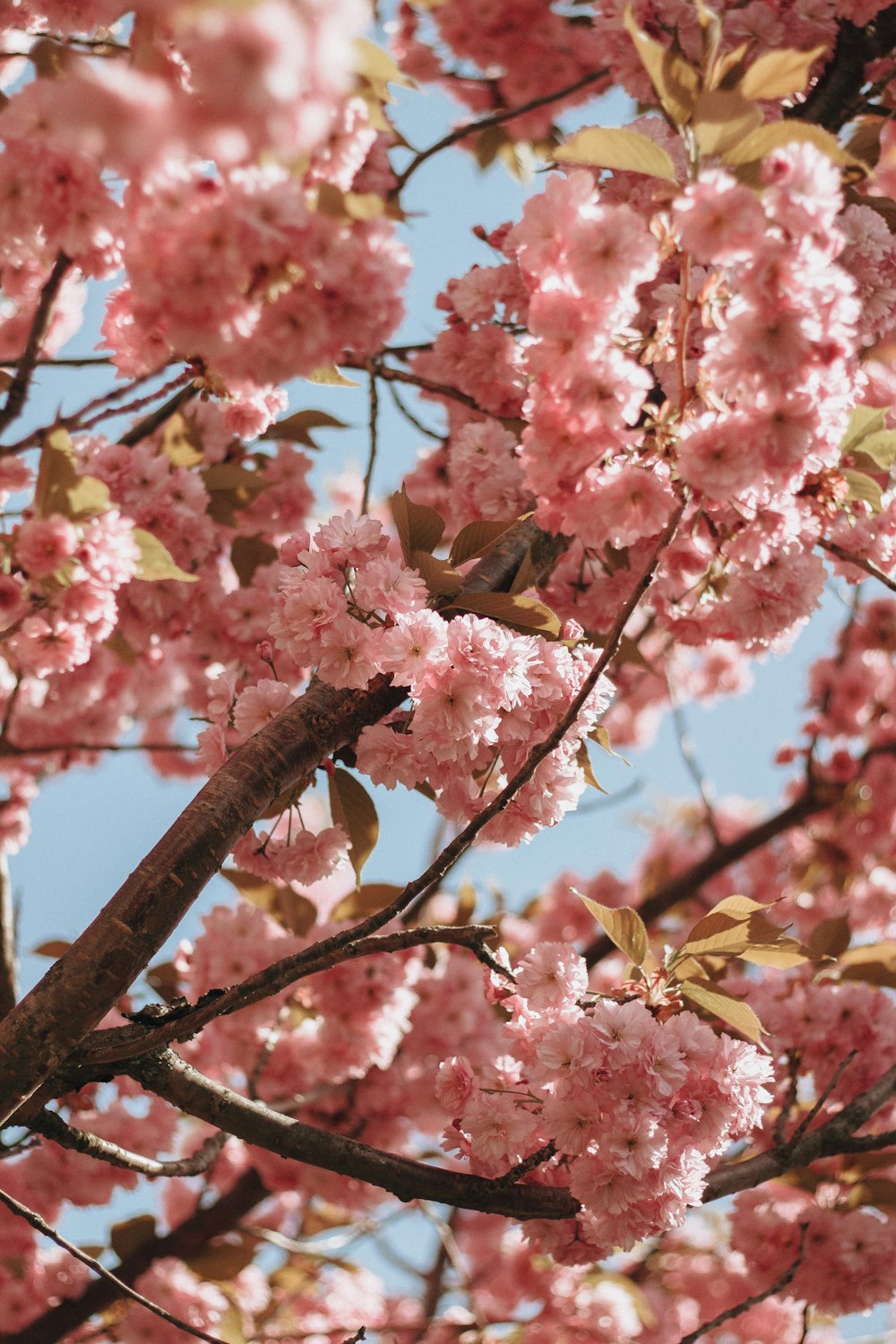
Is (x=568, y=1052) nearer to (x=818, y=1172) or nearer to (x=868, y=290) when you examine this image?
(x=818, y=1172)

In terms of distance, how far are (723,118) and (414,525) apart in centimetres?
74

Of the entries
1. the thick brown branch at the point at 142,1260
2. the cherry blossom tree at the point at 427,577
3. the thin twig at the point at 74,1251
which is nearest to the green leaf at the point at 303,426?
the cherry blossom tree at the point at 427,577

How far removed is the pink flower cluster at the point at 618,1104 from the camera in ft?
5.23

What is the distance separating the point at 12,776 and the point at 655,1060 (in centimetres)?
306

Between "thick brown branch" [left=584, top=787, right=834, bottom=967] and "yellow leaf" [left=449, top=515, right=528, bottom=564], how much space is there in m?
2.29

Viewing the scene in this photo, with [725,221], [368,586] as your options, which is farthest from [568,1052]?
[725,221]

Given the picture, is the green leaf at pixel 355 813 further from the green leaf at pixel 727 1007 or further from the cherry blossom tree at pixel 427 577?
the green leaf at pixel 727 1007

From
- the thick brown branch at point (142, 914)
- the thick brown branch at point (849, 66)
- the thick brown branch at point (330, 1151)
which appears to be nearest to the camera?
the thick brown branch at point (142, 914)

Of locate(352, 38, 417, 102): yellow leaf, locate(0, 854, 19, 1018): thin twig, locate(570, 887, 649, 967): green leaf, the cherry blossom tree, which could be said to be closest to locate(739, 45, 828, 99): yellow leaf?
the cherry blossom tree

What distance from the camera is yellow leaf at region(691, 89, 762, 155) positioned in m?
1.28

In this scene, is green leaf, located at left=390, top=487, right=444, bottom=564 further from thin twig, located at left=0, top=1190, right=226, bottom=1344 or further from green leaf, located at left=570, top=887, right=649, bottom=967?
thin twig, located at left=0, top=1190, right=226, bottom=1344

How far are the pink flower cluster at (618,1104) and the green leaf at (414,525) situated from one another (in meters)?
0.68

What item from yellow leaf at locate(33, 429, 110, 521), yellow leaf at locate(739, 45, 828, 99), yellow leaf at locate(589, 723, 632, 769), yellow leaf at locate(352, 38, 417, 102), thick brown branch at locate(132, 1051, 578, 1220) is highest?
yellow leaf at locate(739, 45, 828, 99)

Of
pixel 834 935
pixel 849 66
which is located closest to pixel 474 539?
pixel 834 935
